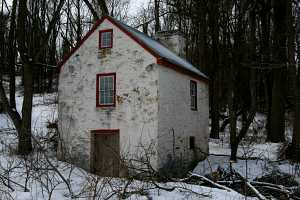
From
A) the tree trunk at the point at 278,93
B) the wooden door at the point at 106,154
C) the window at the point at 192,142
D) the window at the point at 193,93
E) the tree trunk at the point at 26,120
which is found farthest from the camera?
the tree trunk at the point at 278,93

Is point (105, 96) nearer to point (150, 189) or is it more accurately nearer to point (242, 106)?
point (150, 189)

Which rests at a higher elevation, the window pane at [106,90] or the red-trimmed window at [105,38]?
the red-trimmed window at [105,38]

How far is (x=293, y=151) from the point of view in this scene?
18625 mm

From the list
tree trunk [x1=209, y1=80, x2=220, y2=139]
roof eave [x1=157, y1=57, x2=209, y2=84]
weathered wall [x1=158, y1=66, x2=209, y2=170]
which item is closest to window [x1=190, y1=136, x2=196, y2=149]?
weathered wall [x1=158, y1=66, x2=209, y2=170]

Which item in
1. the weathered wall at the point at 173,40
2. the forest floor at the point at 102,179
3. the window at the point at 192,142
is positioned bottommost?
the forest floor at the point at 102,179

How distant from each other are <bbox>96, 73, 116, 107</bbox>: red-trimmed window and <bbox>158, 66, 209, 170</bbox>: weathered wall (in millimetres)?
2126

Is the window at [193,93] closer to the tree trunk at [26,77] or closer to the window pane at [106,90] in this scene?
the window pane at [106,90]

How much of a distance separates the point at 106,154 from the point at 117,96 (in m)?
2.52

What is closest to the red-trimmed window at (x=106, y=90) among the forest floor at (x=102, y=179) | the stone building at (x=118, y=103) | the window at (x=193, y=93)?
the stone building at (x=118, y=103)

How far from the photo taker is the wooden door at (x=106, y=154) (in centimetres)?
1692

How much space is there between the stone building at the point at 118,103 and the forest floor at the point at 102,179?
5.03 ft

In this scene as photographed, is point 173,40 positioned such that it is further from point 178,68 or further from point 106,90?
point 106,90

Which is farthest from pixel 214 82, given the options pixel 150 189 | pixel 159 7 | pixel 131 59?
pixel 150 189

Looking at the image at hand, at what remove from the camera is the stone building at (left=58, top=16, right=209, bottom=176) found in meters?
16.4
